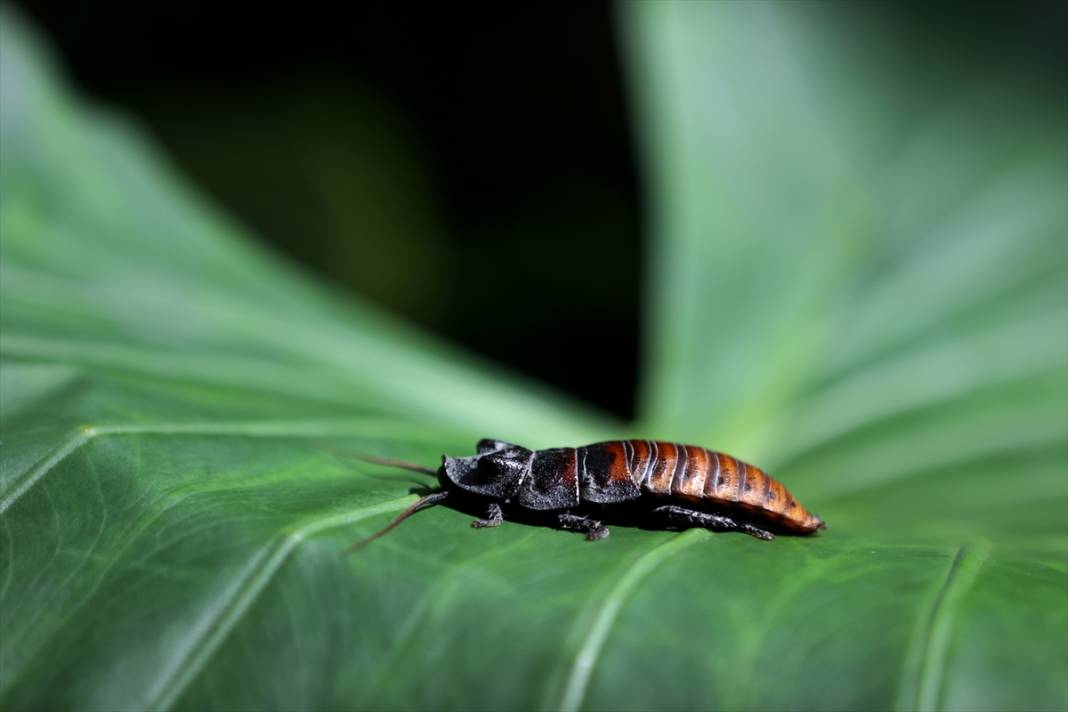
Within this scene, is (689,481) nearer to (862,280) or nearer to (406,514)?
(406,514)

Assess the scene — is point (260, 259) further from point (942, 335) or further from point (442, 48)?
point (442, 48)

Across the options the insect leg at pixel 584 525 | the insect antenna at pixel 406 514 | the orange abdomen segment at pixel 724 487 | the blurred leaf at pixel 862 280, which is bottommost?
the insect antenna at pixel 406 514

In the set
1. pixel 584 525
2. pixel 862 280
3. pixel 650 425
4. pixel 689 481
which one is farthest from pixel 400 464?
pixel 862 280

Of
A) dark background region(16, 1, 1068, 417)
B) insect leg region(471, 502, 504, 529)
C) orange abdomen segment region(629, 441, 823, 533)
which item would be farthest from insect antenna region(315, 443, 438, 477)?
dark background region(16, 1, 1068, 417)

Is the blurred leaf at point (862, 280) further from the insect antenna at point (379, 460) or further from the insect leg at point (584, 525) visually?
the insect antenna at point (379, 460)

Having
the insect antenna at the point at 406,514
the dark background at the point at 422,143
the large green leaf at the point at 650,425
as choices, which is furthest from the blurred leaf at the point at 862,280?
the dark background at the point at 422,143
